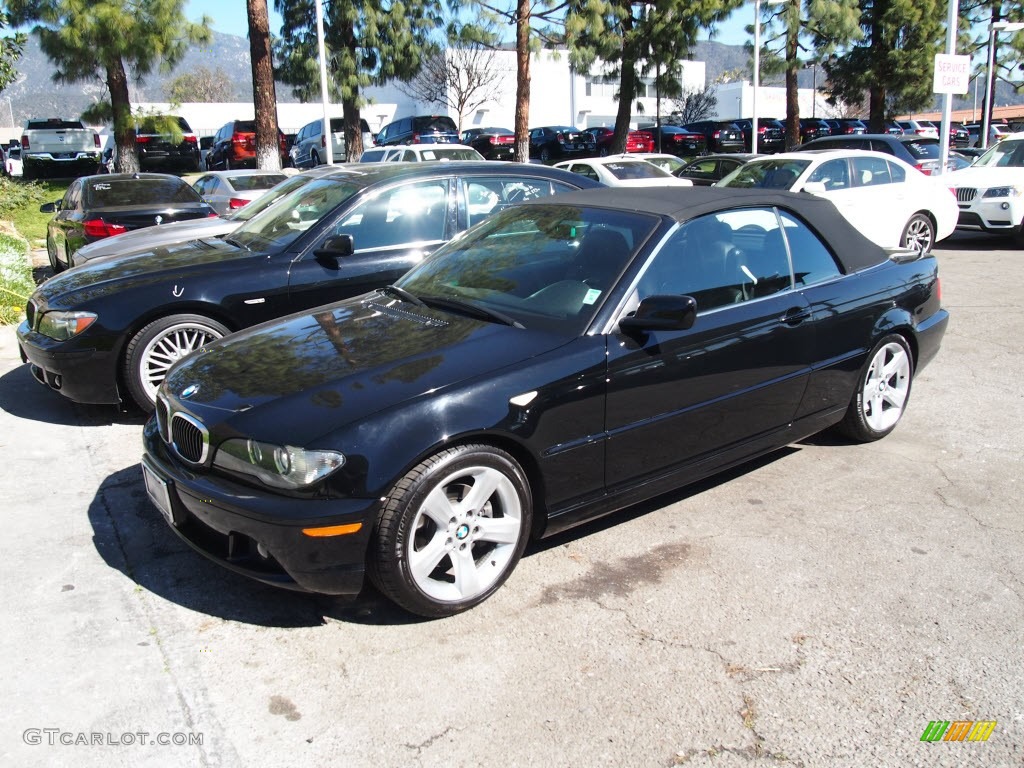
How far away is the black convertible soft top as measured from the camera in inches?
167

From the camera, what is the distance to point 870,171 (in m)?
11.7

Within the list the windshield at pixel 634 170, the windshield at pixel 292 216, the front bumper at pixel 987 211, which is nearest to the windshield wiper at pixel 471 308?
the windshield at pixel 292 216

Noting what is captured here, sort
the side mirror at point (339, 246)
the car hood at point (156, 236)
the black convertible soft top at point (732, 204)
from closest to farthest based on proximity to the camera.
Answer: the black convertible soft top at point (732, 204), the side mirror at point (339, 246), the car hood at point (156, 236)

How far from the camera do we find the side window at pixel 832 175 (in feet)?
37.7

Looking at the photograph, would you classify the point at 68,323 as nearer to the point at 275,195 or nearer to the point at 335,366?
the point at 275,195

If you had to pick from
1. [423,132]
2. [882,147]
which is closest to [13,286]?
[882,147]

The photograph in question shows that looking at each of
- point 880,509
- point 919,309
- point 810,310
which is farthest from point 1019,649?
point 919,309

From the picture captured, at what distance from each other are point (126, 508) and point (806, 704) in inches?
128

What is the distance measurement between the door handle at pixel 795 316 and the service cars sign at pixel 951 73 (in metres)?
14.2

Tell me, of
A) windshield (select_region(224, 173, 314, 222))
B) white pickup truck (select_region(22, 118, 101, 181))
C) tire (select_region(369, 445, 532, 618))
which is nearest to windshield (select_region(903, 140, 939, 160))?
windshield (select_region(224, 173, 314, 222))

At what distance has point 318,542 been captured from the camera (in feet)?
10.1

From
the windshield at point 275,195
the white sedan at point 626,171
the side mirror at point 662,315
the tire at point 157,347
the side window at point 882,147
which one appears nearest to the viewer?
the side mirror at point 662,315

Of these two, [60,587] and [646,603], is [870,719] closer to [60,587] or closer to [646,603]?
[646,603]

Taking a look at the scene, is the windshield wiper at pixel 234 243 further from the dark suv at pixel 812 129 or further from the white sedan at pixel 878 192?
the dark suv at pixel 812 129
